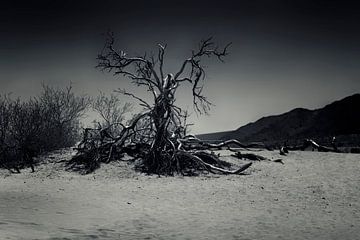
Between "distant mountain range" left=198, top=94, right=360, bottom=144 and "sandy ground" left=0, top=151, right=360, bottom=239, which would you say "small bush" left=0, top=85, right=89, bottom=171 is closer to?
"sandy ground" left=0, top=151, right=360, bottom=239

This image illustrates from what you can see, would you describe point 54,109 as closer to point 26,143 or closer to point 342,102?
point 26,143

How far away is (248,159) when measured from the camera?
23.0 meters

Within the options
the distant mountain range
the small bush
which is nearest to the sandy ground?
the small bush

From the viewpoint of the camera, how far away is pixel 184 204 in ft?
40.7

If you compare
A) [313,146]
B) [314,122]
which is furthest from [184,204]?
[314,122]

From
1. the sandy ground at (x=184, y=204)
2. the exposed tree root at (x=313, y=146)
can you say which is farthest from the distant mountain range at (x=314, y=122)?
the sandy ground at (x=184, y=204)

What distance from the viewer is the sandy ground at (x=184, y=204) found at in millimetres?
8664

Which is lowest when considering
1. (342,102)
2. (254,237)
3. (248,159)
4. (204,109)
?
(254,237)

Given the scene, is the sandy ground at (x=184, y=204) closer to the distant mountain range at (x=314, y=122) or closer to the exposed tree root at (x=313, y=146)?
the exposed tree root at (x=313, y=146)

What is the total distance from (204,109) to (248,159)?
3989 millimetres

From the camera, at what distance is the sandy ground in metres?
8.66

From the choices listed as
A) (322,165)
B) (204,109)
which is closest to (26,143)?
(204,109)

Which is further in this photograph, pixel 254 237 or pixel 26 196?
pixel 26 196

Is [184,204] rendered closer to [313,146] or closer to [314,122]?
[313,146]
